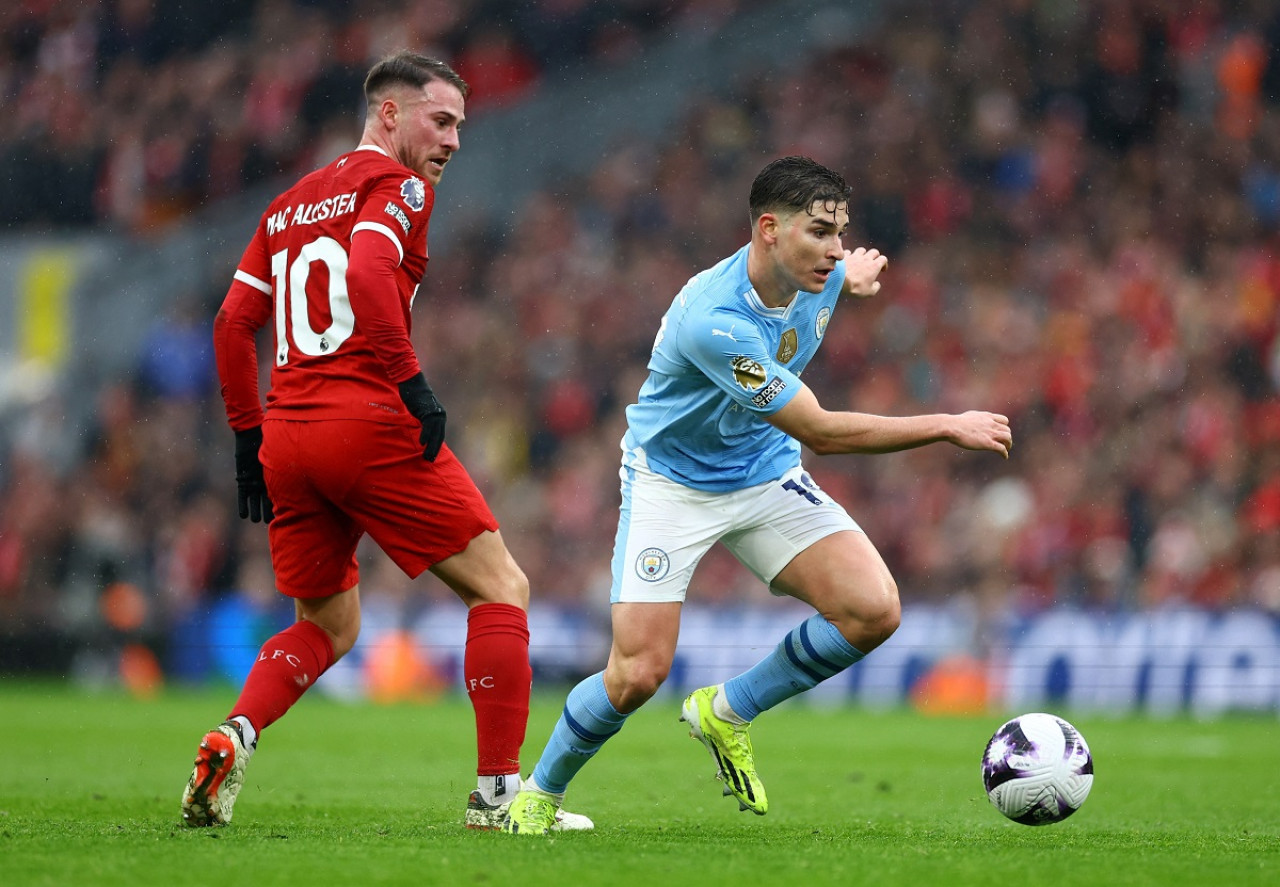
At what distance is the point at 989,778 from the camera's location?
5676mm

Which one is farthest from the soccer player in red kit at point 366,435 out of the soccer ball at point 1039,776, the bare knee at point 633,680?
the soccer ball at point 1039,776

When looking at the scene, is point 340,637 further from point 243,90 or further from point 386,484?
point 243,90

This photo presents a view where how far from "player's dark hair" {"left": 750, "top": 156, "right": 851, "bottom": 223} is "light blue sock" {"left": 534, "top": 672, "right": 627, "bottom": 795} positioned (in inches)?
70.6

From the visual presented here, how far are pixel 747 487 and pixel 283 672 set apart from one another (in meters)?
1.79

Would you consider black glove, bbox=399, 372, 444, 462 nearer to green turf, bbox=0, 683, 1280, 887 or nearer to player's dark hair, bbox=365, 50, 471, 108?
player's dark hair, bbox=365, 50, 471, 108

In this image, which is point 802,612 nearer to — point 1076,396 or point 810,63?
point 1076,396

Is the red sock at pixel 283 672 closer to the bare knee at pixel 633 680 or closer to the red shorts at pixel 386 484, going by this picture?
the red shorts at pixel 386 484

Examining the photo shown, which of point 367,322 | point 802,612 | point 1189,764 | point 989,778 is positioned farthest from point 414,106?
point 802,612

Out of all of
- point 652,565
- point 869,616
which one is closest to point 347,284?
point 652,565

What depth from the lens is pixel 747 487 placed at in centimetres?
609

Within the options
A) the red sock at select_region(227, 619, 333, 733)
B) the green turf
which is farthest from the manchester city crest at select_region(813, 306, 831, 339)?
the red sock at select_region(227, 619, 333, 733)

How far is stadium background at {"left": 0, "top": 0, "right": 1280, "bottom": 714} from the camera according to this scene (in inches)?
566

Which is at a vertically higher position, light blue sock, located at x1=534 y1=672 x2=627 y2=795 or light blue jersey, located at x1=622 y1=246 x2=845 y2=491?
light blue jersey, located at x1=622 y1=246 x2=845 y2=491

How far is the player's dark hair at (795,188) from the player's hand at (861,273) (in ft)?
1.56
